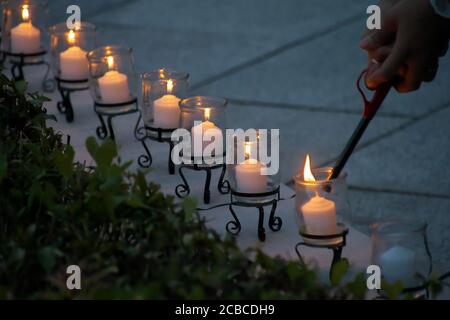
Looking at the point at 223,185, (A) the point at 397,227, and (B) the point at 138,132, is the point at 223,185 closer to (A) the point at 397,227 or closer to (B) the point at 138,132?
(B) the point at 138,132

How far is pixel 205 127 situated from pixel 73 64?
108 cm

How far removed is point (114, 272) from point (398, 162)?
3.62m

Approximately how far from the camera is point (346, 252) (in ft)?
9.59

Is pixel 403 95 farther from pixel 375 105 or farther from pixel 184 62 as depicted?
pixel 375 105

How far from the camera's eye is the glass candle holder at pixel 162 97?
11.9ft

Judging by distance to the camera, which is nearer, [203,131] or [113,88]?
[203,131]

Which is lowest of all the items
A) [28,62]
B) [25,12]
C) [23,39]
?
[28,62]

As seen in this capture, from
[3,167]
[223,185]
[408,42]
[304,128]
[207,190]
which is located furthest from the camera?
[304,128]

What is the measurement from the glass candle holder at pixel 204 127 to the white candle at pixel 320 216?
1.86ft

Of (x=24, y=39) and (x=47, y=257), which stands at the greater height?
(x=24, y=39)

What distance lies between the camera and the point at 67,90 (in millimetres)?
4195

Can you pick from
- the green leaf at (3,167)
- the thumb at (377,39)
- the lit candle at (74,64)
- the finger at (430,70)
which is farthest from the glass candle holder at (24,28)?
Answer: the green leaf at (3,167)

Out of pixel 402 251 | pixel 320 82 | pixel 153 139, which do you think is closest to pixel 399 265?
pixel 402 251

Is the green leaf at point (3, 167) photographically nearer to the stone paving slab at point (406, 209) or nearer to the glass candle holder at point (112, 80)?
the glass candle holder at point (112, 80)
